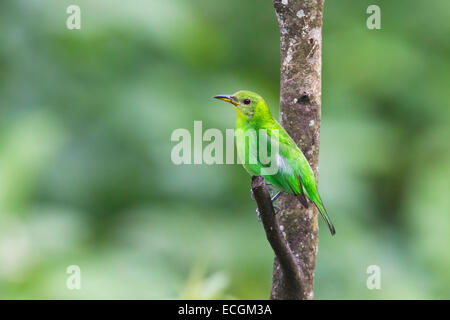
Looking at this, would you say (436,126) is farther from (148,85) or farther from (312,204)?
(312,204)

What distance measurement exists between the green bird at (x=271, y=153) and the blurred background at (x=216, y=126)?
2202mm

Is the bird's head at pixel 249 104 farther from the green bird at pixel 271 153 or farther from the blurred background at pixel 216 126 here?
the blurred background at pixel 216 126

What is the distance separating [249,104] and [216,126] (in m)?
3.32

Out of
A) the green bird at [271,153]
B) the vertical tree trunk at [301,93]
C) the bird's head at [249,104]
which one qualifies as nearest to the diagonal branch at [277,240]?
the vertical tree trunk at [301,93]

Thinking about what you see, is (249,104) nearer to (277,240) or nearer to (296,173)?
(296,173)

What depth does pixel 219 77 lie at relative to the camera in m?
6.79

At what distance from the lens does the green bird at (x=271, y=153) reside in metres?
2.25

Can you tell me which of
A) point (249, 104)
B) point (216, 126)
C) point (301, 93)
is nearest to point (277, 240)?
point (301, 93)

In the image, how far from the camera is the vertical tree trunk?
2168 mm

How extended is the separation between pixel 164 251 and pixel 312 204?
9.87 ft

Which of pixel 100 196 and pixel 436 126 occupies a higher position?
pixel 436 126

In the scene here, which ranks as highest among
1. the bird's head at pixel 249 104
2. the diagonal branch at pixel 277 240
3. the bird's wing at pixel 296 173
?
the bird's head at pixel 249 104
